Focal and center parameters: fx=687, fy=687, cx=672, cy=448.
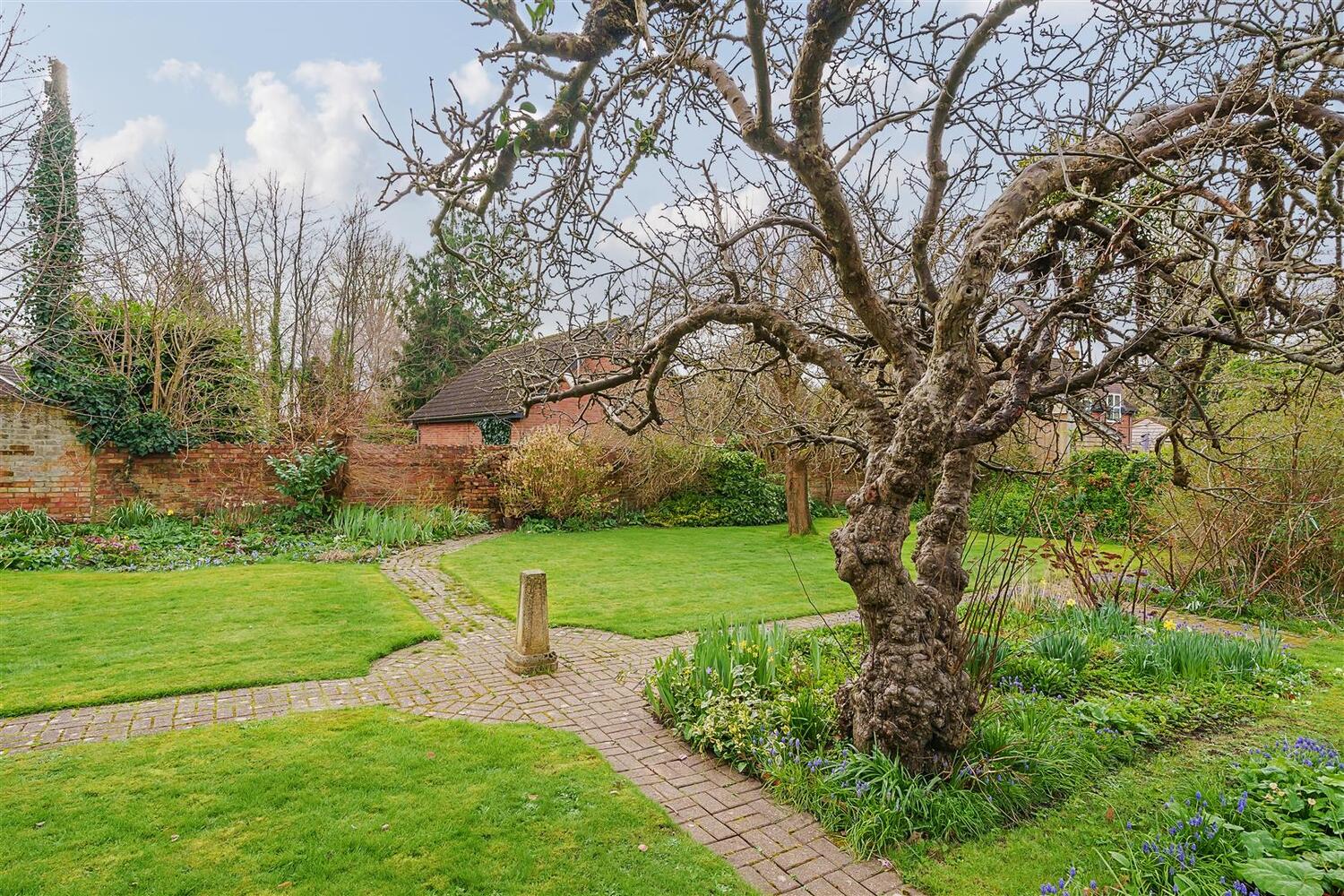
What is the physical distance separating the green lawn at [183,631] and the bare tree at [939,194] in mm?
4160

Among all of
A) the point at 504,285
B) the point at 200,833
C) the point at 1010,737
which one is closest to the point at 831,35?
the point at 504,285

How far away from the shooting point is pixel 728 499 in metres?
18.6

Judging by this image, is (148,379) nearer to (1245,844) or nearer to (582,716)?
(582,716)

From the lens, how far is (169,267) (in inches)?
544

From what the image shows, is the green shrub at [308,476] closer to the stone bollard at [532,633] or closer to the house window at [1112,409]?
the stone bollard at [532,633]

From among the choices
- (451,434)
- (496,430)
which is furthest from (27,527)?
(451,434)

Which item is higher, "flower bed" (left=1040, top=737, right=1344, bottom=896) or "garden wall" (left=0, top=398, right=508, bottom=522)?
"garden wall" (left=0, top=398, right=508, bottom=522)

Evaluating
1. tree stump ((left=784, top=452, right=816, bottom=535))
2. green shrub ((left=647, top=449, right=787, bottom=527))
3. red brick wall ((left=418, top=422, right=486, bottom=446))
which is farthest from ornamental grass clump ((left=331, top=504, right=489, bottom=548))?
tree stump ((left=784, top=452, right=816, bottom=535))

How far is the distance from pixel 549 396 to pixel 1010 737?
3.46 metres

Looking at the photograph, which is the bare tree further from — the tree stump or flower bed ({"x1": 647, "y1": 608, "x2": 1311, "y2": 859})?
the tree stump

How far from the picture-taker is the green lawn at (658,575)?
853cm

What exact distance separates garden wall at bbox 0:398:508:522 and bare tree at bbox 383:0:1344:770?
12.1m

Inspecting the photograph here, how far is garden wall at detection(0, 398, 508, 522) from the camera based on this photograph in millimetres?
11977

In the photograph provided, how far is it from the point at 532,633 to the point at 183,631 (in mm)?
3944
